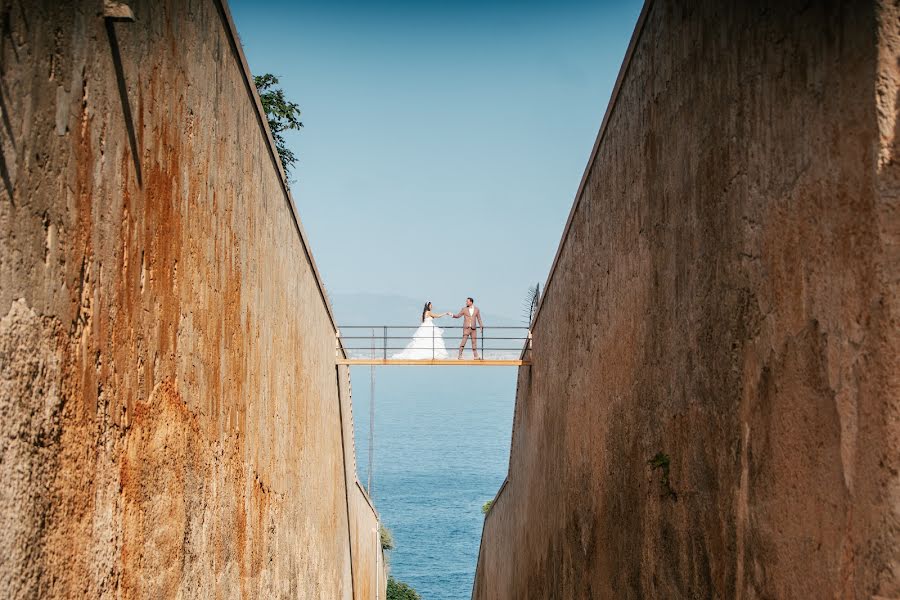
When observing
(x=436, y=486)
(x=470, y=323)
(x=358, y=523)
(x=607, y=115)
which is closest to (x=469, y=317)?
(x=470, y=323)

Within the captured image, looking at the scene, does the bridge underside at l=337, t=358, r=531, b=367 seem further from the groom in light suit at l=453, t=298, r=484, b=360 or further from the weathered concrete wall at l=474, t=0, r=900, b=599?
the weathered concrete wall at l=474, t=0, r=900, b=599

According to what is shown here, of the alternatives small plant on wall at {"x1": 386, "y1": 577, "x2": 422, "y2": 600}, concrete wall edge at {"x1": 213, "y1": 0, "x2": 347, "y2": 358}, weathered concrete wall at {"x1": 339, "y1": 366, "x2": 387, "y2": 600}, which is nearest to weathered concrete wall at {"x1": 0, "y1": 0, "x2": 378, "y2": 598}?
concrete wall edge at {"x1": 213, "y1": 0, "x2": 347, "y2": 358}

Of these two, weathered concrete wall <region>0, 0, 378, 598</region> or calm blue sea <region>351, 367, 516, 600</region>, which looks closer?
weathered concrete wall <region>0, 0, 378, 598</region>

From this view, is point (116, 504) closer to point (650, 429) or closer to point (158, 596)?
point (158, 596)

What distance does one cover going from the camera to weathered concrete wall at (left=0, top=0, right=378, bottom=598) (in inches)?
110

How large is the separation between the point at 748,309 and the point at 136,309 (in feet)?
8.10

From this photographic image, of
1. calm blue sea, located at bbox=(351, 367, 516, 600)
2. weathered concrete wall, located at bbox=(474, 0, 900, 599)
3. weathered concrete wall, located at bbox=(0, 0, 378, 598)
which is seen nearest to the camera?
weathered concrete wall, located at bbox=(474, 0, 900, 599)

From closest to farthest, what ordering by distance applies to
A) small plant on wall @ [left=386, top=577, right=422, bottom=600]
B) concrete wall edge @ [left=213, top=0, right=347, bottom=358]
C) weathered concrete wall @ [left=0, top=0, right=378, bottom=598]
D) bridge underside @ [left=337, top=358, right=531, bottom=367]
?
weathered concrete wall @ [left=0, top=0, right=378, bottom=598] → concrete wall edge @ [left=213, top=0, right=347, bottom=358] → bridge underside @ [left=337, top=358, right=531, bottom=367] → small plant on wall @ [left=386, top=577, right=422, bottom=600]

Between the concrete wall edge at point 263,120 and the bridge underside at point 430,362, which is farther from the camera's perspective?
the bridge underside at point 430,362

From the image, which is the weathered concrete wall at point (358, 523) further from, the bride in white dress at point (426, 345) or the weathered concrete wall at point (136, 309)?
the weathered concrete wall at point (136, 309)

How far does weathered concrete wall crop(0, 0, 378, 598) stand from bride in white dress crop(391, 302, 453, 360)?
5.96m

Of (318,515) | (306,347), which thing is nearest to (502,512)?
(318,515)

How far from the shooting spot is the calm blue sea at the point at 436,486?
159 ft

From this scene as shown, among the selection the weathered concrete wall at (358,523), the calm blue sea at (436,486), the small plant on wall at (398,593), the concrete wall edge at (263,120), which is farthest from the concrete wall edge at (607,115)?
the calm blue sea at (436,486)
